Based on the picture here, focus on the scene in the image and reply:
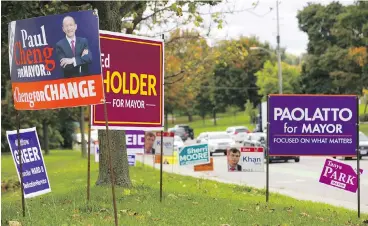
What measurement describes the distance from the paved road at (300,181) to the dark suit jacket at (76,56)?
791 centimetres

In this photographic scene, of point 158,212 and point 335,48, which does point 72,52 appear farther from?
point 335,48

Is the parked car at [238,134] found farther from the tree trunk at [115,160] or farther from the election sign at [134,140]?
the tree trunk at [115,160]

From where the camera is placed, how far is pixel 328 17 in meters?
66.9

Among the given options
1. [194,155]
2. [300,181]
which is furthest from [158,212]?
[300,181]

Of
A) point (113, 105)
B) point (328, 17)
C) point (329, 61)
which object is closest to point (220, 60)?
point (113, 105)

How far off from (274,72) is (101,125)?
62.0 meters

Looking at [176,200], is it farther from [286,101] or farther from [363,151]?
[363,151]

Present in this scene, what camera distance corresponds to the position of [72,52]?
Result: 23.3 ft

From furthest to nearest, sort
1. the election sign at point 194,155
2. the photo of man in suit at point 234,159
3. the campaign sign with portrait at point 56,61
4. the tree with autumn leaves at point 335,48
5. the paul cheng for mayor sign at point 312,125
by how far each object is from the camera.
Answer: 1. the tree with autumn leaves at point 335,48
2. the election sign at point 194,155
3. the photo of man in suit at point 234,159
4. the paul cheng for mayor sign at point 312,125
5. the campaign sign with portrait at point 56,61

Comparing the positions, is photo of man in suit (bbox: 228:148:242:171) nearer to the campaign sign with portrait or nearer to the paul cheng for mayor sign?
the paul cheng for mayor sign

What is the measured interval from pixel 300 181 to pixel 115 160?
984 centimetres

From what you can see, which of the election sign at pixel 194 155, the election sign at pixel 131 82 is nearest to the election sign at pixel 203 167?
the election sign at pixel 194 155

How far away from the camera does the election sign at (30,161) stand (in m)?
8.74

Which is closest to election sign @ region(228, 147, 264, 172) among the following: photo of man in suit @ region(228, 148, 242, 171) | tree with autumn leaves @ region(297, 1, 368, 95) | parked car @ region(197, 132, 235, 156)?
photo of man in suit @ region(228, 148, 242, 171)
